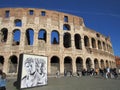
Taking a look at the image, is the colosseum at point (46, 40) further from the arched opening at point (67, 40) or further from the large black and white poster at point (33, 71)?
the large black and white poster at point (33, 71)

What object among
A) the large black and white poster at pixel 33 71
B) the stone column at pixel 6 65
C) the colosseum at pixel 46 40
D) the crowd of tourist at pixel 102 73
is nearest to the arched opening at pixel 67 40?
the colosseum at pixel 46 40

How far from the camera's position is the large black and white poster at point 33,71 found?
976 centimetres

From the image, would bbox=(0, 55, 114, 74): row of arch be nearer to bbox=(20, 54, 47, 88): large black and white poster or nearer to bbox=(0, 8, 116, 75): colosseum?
bbox=(0, 8, 116, 75): colosseum

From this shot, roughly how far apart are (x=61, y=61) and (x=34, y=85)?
1301 centimetres

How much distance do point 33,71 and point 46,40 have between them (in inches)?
521

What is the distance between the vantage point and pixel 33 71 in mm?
10391

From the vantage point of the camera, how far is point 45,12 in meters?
24.7

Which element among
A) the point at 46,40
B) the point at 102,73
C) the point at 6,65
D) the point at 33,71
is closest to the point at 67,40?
the point at 46,40

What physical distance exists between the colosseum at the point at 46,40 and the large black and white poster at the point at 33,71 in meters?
11.1

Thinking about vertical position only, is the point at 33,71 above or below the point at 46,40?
below

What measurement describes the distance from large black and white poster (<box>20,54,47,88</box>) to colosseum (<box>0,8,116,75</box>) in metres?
11.1

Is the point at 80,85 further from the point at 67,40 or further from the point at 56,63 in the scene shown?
the point at 67,40

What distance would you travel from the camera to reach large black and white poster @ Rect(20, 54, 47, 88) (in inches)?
384

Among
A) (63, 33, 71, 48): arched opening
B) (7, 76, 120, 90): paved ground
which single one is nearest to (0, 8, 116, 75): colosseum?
(63, 33, 71, 48): arched opening
